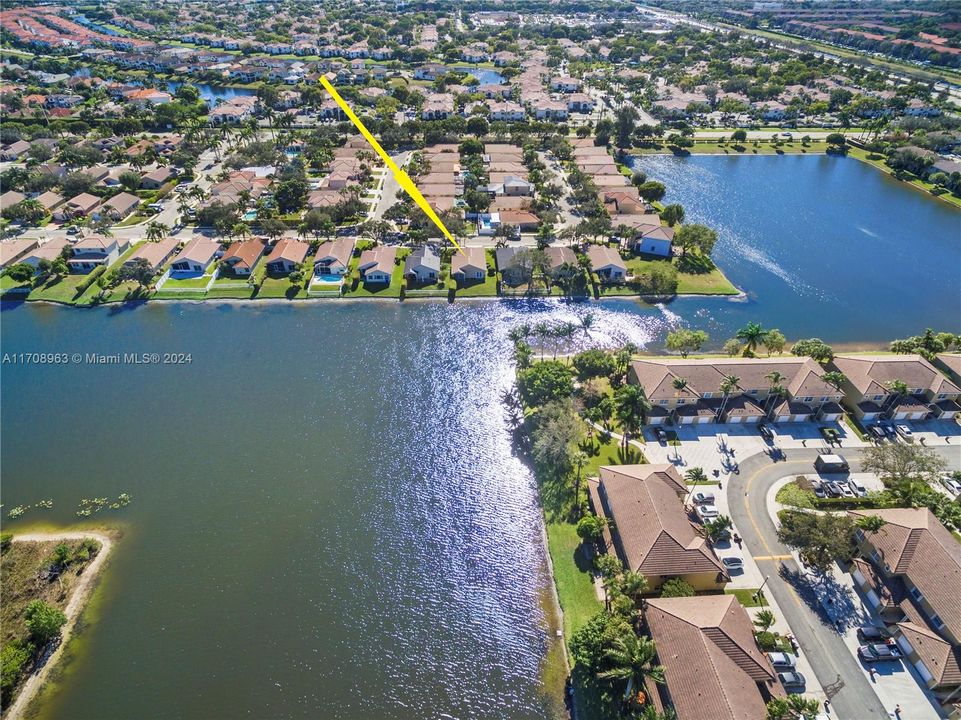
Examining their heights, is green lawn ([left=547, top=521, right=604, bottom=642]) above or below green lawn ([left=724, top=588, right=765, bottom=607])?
below

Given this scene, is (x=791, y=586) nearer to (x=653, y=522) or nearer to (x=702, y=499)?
(x=702, y=499)

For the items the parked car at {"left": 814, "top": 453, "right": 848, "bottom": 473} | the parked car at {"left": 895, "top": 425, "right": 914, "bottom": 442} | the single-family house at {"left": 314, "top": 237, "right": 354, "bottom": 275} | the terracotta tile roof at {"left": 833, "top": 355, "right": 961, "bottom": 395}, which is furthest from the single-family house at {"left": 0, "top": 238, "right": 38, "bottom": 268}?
the parked car at {"left": 895, "top": 425, "right": 914, "bottom": 442}

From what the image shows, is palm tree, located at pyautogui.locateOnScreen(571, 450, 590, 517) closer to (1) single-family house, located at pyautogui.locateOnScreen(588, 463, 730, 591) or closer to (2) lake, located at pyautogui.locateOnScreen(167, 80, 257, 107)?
(1) single-family house, located at pyautogui.locateOnScreen(588, 463, 730, 591)

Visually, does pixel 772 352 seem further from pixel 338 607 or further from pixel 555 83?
pixel 555 83

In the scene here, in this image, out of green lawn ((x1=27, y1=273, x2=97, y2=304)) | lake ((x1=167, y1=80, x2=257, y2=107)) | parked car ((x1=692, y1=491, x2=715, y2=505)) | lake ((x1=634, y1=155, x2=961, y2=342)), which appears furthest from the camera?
lake ((x1=167, y1=80, x2=257, y2=107))

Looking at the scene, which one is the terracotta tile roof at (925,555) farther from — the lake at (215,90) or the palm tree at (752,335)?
the lake at (215,90)

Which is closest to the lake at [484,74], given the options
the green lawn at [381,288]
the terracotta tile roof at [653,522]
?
the green lawn at [381,288]

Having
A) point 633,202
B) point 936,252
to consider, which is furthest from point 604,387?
point 936,252
